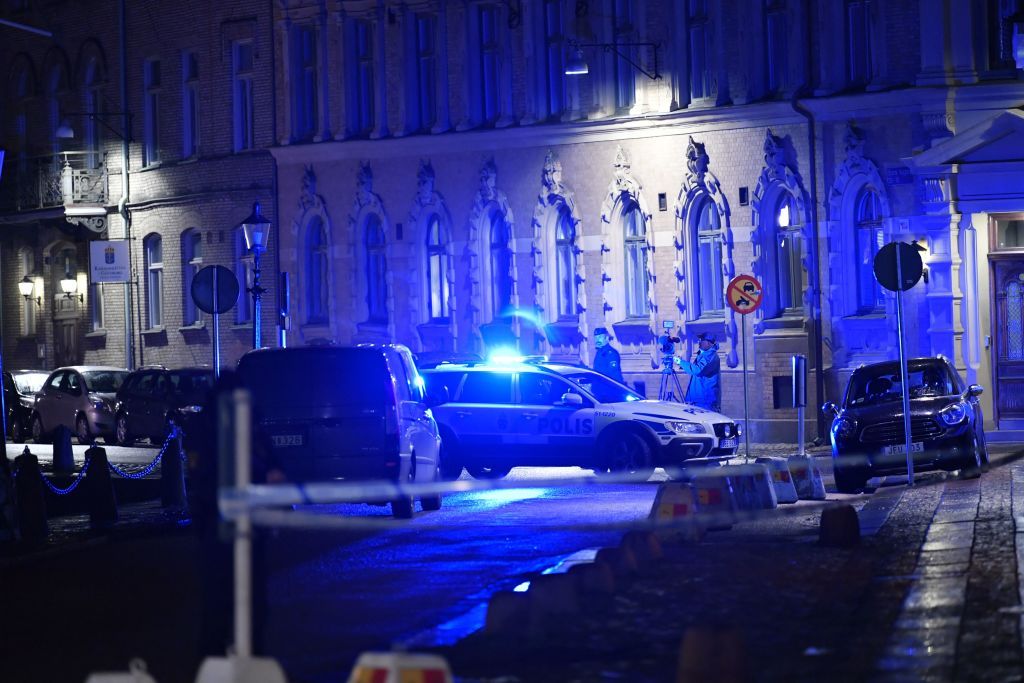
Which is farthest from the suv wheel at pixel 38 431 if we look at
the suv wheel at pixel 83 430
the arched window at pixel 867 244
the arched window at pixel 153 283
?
the arched window at pixel 867 244

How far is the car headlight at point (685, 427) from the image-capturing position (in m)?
25.0

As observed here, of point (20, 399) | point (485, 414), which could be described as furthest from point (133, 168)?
point (485, 414)

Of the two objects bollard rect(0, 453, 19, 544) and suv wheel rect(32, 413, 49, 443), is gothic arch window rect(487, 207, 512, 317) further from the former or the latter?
bollard rect(0, 453, 19, 544)

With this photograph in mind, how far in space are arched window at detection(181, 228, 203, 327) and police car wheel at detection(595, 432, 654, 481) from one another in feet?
65.0

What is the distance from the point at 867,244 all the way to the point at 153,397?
13270 mm

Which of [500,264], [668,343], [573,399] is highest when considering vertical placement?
[500,264]

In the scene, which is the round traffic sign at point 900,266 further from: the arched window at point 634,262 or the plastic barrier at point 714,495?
the arched window at point 634,262

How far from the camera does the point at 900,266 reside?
22.6m

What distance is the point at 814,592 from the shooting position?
43.8 feet

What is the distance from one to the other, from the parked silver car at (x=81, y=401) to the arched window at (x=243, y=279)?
4183 millimetres

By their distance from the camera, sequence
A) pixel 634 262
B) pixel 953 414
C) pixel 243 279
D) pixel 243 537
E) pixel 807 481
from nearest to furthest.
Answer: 1. pixel 243 537
2. pixel 807 481
3. pixel 953 414
4. pixel 634 262
5. pixel 243 279

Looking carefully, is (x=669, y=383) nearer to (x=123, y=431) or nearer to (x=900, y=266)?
(x=123, y=431)

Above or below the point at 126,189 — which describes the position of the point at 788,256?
below

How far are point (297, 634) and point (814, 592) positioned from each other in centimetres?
376
